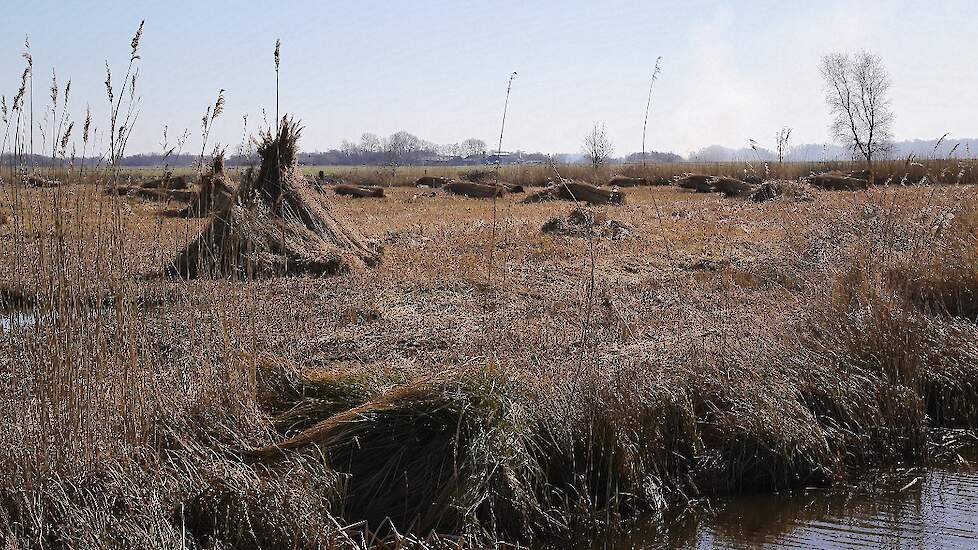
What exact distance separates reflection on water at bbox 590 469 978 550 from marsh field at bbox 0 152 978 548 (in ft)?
0.53

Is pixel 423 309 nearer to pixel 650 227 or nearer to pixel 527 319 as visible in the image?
pixel 527 319

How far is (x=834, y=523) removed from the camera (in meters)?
5.61

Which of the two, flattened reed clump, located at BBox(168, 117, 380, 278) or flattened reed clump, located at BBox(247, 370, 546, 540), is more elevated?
flattened reed clump, located at BBox(168, 117, 380, 278)

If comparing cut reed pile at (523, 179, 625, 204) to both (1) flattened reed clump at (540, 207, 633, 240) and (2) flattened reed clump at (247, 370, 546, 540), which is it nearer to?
(1) flattened reed clump at (540, 207, 633, 240)

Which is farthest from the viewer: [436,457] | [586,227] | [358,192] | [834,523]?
[358,192]

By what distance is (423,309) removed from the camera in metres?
9.14

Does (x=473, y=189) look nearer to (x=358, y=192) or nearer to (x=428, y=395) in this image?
(x=358, y=192)

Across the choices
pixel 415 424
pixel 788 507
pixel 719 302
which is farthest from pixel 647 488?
pixel 719 302

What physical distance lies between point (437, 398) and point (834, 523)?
2.43m

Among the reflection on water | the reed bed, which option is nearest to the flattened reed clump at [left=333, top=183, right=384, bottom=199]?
the reed bed

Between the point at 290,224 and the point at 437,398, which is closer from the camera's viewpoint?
the point at 437,398

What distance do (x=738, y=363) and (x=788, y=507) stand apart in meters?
1.05

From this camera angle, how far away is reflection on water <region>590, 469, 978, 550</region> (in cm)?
534

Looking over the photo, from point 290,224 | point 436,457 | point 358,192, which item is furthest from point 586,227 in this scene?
point 358,192
